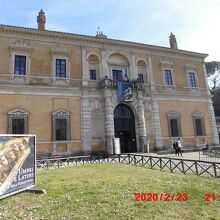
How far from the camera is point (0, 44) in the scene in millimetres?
18000

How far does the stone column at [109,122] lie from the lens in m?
19.0

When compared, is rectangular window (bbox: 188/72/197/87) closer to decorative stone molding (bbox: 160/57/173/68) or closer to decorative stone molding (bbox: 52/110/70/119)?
decorative stone molding (bbox: 160/57/173/68)

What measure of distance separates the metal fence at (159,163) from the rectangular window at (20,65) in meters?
7.93

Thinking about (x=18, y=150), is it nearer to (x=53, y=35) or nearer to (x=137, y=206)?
(x=137, y=206)

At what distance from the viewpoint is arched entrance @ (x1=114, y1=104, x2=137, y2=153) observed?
2084 cm

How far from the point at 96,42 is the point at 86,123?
325 inches

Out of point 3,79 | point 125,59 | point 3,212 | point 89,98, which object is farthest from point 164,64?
point 3,212

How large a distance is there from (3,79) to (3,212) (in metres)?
14.4

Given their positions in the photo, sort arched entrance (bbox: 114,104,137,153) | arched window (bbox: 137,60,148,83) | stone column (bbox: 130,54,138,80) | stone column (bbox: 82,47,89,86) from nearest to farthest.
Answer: stone column (bbox: 82,47,89,86)
arched entrance (bbox: 114,104,137,153)
stone column (bbox: 130,54,138,80)
arched window (bbox: 137,60,148,83)

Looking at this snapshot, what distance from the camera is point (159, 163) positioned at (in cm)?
1317

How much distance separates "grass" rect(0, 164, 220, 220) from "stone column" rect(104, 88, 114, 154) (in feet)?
34.0
